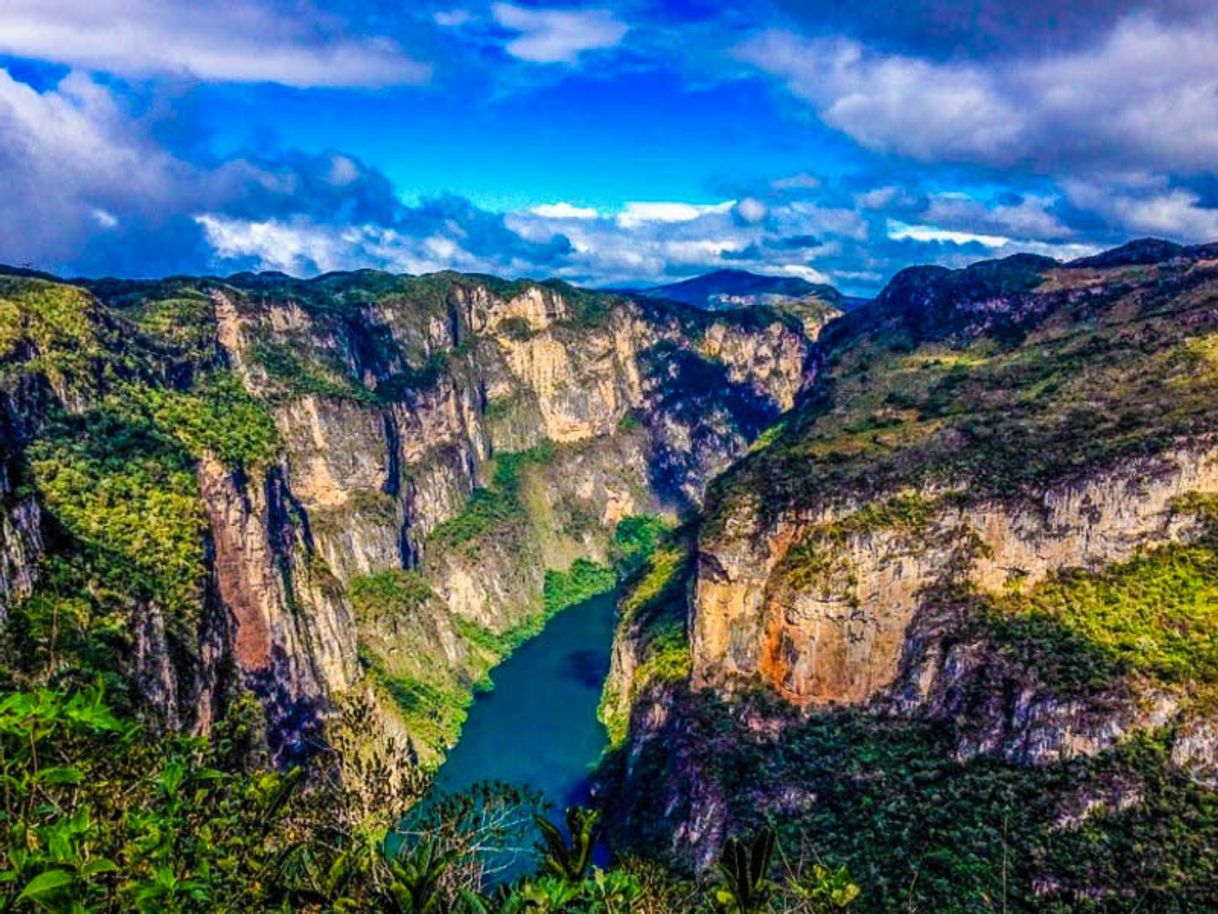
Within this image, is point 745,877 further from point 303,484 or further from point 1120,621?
point 303,484

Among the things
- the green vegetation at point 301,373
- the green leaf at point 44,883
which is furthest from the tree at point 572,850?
the green vegetation at point 301,373

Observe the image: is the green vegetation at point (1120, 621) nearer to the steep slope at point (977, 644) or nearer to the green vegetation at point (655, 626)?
the steep slope at point (977, 644)

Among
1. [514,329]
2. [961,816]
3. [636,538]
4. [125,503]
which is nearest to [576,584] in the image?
[636,538]

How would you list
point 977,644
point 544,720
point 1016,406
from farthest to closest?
1. point 544,720
2. point 1016,406
3. point 977,644

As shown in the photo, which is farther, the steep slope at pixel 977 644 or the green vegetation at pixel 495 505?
the green vegetation at pixel 495 505

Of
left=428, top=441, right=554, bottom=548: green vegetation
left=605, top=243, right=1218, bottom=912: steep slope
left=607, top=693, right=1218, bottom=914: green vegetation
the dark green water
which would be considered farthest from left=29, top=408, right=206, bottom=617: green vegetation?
left=428, top=441, right=554, bottom=548: green vegetation

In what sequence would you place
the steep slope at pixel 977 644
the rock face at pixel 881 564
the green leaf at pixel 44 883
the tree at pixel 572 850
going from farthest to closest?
the rock face at pixel 881 564, the steep slope at pixel 977 644, the tree at pixel 572 850, the green leaf at pixel 44 883
